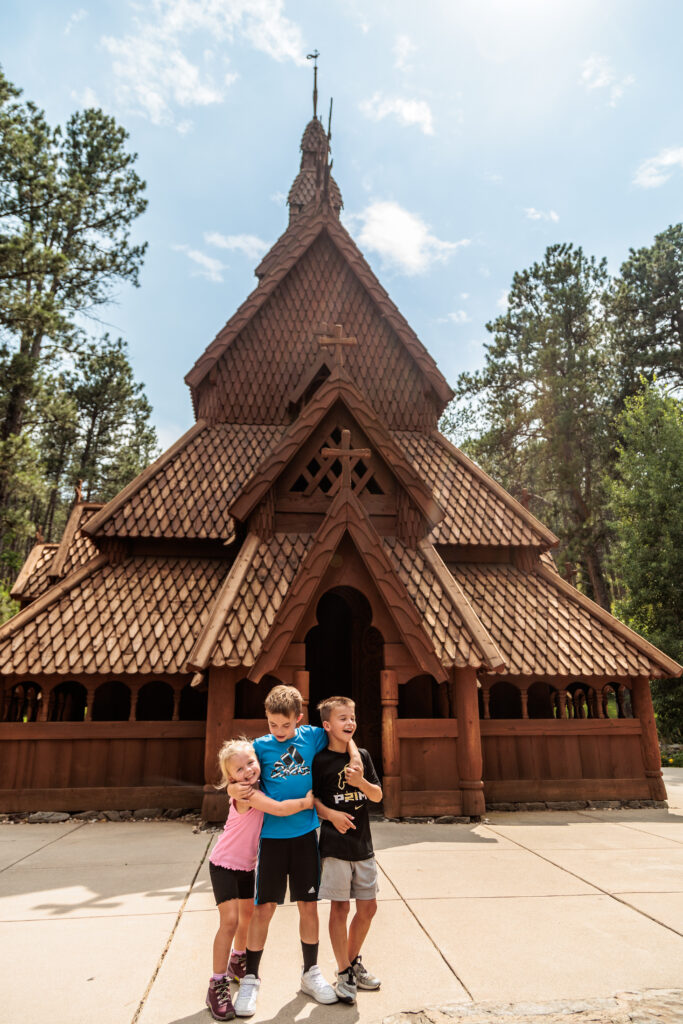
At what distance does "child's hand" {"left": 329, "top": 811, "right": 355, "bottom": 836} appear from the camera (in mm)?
3125

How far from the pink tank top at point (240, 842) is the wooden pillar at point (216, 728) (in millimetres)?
4545

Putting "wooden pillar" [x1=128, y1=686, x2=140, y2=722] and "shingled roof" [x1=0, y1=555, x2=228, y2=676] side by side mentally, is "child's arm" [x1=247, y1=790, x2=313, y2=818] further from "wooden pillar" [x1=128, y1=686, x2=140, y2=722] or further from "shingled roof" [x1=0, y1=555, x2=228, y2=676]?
"wooden pillar" [x1=128, y1=686, x2=140, y2=722]

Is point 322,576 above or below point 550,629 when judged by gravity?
above

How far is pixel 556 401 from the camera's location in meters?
30.2

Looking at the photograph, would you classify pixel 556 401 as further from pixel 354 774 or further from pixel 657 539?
pixel 354 774

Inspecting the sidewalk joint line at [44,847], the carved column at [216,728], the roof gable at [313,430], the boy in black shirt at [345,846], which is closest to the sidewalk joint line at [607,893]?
the boy in black shirt at [345,846]

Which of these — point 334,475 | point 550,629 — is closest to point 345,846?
point 334,475

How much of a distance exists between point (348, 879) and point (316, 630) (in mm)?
8597

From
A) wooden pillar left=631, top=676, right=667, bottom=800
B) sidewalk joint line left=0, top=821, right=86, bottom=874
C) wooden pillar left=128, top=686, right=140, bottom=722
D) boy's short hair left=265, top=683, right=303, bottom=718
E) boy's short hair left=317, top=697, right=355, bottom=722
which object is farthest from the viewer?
wooden pillar left=631, top=676, right=667, bottom=800

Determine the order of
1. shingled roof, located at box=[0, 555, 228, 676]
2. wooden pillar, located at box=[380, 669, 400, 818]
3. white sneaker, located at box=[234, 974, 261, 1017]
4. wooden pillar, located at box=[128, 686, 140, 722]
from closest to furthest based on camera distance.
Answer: white sneaker, located at box=[234, 974, 261, 1017]
wooden pillar, located at box=[380, 669, 400, 818]
shingled roof, located at box=[0, 555, 228, 676]
wooden pillar, located at box=[128, 686, 140, 722]

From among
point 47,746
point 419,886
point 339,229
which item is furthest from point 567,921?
point 339,229

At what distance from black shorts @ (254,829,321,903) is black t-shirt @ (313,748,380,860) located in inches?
4.1

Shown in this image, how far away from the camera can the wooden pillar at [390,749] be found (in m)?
7.62

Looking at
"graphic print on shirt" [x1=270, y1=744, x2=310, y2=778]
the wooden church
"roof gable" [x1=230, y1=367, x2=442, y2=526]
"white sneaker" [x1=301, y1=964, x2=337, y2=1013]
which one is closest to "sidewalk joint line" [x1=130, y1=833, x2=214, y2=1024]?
"white sneaker" [x1=301, y1=964, x2=337, y2=1013]
